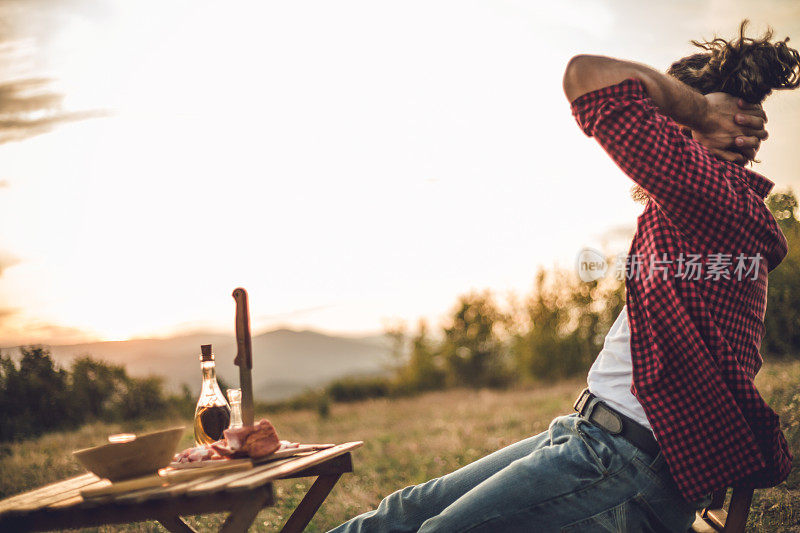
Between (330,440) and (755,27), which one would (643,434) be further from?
(330,440)

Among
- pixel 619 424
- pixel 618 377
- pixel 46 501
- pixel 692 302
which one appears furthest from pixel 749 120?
pixel 46 501

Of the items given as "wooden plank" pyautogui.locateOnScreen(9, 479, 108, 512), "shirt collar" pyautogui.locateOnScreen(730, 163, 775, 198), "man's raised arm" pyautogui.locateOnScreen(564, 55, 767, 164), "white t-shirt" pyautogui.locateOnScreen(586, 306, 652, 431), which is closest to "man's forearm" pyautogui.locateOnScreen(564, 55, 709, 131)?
"man's raised arm" pyautogui.locateOnScreen(564, 55, 767, 164)

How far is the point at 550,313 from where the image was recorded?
12922 millimetres

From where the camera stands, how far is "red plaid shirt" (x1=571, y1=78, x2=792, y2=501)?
1.52 metres

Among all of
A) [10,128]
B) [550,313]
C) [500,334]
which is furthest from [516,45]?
[500,334]

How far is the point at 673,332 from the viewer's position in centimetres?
157

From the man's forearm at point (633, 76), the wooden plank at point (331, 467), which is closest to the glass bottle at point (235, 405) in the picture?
the wooden plank at point (331, 467)

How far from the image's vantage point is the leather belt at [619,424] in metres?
1.65

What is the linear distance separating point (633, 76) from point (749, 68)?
0.38m

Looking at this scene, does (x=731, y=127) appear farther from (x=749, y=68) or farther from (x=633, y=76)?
(x=633, y=76)

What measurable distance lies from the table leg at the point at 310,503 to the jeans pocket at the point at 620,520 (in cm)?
74

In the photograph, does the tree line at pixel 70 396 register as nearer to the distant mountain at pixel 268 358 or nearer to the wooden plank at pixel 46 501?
the distant mountain at pixel 268 358

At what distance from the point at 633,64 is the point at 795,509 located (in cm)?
262

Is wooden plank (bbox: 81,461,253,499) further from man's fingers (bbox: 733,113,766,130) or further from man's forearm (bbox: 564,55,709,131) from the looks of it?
man's fingers (bbox: 733,113,766,130)
